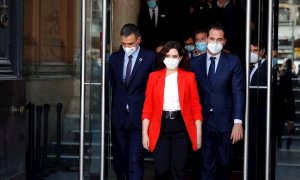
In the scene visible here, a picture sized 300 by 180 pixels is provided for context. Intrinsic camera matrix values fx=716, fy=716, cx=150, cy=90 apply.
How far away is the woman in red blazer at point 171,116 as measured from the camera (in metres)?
6.98

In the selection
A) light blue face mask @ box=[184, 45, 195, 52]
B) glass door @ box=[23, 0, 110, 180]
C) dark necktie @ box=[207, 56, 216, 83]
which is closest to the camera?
dark necktie @ box=[207, 56, 216, 83]

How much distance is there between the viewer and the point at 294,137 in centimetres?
832

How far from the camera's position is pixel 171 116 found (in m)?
6.98

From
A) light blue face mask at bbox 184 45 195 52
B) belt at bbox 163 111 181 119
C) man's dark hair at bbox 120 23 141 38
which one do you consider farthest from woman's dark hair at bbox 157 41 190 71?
light blue face mask at bbox 184 45 195 52

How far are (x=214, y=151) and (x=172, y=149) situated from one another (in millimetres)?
508

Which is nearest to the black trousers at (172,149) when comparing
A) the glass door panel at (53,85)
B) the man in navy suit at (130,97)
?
the man in navy suit at (130,97)

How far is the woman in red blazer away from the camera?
6.98 metres

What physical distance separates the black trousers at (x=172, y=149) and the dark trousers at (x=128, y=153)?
44 cm

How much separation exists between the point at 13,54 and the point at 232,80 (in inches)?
90.0

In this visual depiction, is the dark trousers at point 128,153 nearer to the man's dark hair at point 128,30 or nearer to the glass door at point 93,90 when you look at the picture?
the glass door at point 93,90

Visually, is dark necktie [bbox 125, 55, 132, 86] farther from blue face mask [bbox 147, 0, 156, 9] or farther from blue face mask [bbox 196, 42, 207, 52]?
blue face mask [bbox 147, 0, 156, 9]

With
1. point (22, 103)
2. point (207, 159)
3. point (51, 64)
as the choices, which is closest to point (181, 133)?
point (207, 159)

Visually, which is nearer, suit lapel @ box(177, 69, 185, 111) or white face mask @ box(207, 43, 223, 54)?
suit lapel @ box(177, 69, 185, 111)

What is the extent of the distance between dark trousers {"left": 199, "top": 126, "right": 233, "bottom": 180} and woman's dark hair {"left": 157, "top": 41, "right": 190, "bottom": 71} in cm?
67
